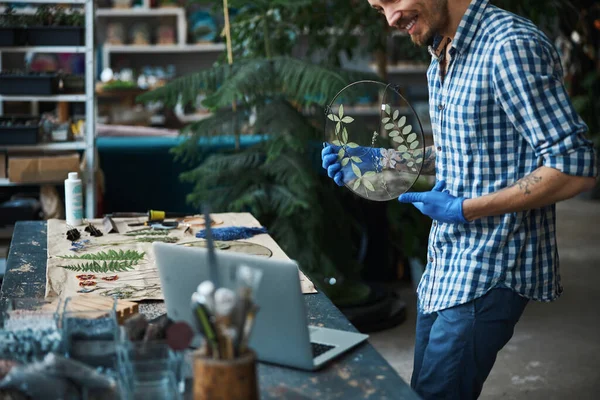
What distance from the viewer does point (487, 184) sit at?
4.92 feet

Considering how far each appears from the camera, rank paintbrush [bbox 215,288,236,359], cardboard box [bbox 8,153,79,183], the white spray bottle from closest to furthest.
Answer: paintbrush [bbox 215,288,236,359] → the white spray bottle → cardboard box [bbox 8,153,79,183]

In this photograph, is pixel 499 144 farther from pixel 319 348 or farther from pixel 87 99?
pixel 87 99

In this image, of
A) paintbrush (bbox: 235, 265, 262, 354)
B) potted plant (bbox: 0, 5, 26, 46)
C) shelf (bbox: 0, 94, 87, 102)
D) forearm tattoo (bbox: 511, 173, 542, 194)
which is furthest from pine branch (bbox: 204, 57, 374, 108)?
paintbrush (bbox: 235, 265, 262, 354)

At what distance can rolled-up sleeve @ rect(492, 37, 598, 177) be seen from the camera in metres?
1.36

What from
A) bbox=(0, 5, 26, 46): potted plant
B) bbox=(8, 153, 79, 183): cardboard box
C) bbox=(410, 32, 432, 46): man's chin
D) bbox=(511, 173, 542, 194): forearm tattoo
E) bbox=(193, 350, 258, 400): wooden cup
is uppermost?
bbox=(410, 32, 432, 46): man's chin

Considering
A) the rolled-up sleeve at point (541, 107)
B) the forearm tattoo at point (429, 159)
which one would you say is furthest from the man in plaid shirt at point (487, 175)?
the forearm tattoo at point (429, 159)

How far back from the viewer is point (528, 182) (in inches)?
55.3

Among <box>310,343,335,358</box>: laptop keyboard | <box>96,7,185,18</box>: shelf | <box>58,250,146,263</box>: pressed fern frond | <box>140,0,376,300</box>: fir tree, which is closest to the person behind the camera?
<box>310,343,335,358</box>: laptop keyboard

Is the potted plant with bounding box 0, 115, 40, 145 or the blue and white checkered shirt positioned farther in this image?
the potted plant with bounding box 0, 115, 40, 145

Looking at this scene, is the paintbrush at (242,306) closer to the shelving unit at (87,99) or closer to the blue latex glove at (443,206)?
the blue latex glove at (443,206)

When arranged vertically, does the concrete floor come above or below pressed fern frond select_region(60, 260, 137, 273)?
below

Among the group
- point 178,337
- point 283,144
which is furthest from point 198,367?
point 283,144

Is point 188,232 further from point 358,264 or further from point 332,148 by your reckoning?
point 358,264

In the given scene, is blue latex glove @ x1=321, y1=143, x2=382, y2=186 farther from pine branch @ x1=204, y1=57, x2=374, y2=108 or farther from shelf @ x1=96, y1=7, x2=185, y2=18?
shelf @ x1=96, y1=7, x2=185, y2=18
